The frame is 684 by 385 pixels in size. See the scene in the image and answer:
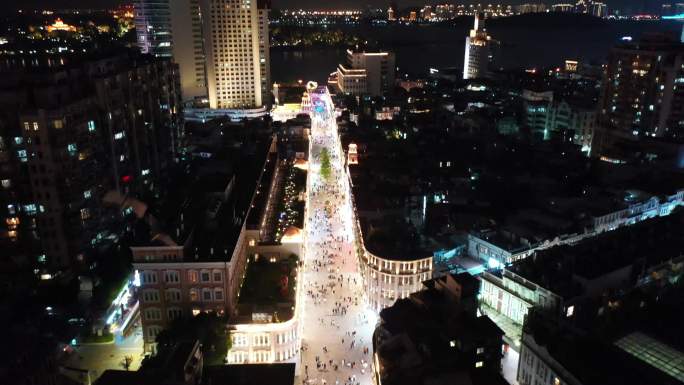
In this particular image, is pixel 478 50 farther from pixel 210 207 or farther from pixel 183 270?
pixel 183 270

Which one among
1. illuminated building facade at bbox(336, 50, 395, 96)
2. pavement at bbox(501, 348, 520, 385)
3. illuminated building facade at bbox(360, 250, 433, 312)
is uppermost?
illuminated building facade at bbox(336, 50, 395, 96)

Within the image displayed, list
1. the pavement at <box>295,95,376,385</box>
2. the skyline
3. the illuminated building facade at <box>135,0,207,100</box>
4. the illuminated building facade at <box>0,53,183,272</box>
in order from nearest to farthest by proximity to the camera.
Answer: the skyline
the pavement at <box>295,95,376,385</box>
the illuminated building facade at <box>0,53,183,272</box>
the illuminated building facade at <box>135,0,207,100</box>

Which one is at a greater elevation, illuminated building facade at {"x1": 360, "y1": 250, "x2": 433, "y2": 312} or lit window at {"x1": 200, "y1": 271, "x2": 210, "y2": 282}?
lit window at {"x1": 200, "y1": 271, "x2": 210, "y2": 282}

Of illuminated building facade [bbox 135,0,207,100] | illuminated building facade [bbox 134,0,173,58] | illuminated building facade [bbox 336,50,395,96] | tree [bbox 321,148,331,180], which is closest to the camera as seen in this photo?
tree [bbox 321,148,331,180]

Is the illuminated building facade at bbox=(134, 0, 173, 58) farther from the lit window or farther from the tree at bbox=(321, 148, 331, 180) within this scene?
the lit window

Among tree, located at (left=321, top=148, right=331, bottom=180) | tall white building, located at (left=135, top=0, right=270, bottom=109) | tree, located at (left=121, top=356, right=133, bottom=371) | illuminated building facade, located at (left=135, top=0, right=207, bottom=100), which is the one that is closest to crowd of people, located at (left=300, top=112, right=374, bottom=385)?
tree, located at (left=321, top=148, right=331, bottom=180)

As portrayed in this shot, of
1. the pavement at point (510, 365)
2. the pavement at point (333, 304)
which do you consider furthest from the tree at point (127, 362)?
the pavement at point (510, 365)
